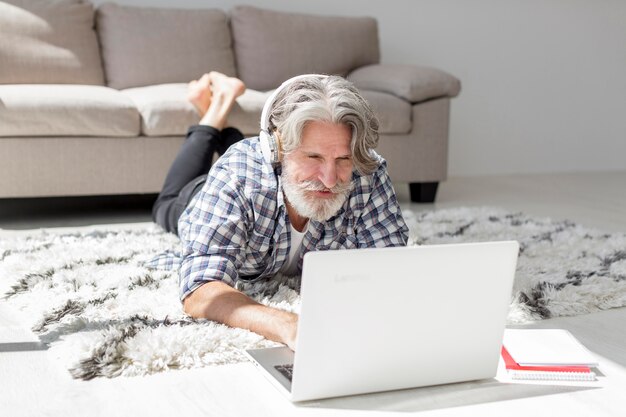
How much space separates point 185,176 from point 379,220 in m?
1.04

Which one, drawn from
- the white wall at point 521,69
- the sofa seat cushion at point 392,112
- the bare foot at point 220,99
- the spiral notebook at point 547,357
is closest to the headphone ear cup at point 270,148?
the spiral notebook at point 547,357

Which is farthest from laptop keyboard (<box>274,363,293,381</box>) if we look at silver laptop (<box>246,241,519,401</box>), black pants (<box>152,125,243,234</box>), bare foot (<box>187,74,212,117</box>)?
bare foot (<box>187,74,212,117</box>)

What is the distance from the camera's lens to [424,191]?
408cm

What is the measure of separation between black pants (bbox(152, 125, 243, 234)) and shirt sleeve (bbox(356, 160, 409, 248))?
820 millimetres

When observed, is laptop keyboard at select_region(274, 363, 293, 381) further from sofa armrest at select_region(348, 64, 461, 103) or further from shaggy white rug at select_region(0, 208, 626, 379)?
sofa armrest at select_region(348, 64, 461, 103)

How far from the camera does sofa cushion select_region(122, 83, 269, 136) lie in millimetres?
3396

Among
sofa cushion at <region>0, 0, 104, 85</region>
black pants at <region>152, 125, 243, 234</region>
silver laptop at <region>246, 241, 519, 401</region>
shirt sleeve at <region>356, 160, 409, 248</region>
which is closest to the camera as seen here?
silver laptop at <region>246, 241, 519, 401</region>

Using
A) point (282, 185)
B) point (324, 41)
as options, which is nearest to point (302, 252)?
point (282, 185)

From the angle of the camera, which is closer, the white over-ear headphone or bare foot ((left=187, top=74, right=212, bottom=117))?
the white over-ear headphone

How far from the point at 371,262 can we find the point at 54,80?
2837 millimetres

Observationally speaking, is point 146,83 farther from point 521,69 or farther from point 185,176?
point 521,69

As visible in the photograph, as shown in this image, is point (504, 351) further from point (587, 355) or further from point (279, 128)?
point (279, 128)

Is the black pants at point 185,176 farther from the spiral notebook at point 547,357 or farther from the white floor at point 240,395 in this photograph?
the spiral notebook at point 547,357

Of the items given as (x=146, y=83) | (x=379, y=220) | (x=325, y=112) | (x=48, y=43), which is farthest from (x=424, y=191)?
(x=325, y=112)
